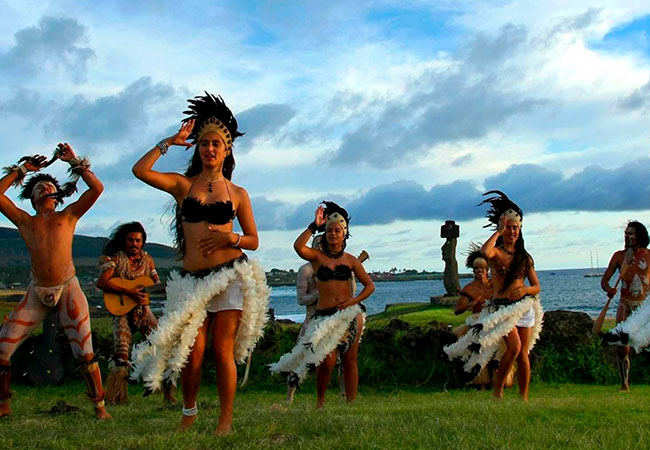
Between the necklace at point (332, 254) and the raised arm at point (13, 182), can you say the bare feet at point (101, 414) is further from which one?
the necklace at point (332, 254)

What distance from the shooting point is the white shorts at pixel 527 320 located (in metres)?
8.12

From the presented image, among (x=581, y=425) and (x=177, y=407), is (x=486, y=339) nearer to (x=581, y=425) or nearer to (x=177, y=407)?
(x=581, y=425)

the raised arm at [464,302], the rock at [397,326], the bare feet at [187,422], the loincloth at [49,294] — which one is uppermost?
the loincloth at [49,294]

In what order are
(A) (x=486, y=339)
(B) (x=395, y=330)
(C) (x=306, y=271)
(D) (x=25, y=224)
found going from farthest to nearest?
(B) (x=395, y=330) < (C) (x=306, y=271) < (A) (x=486, y=339) < (D) (x=25, y=224)

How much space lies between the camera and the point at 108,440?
16.5ft

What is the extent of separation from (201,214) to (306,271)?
370 centimetres

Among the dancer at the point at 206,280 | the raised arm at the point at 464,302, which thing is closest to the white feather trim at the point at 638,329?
the dancer at the point at 206,280

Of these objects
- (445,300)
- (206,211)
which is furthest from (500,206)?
(445,300)

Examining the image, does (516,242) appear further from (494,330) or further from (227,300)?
(227,300)

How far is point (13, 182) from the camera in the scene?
7.21m

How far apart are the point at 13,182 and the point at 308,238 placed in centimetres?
297

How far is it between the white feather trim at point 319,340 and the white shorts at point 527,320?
6.04 feet

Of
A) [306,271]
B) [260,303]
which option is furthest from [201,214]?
[306,271]

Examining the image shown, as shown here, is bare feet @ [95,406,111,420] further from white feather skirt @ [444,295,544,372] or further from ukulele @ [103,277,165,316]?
white feather skirt @ [444,295,544,372]
